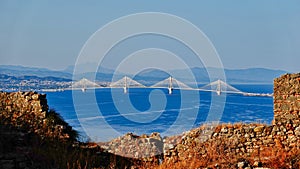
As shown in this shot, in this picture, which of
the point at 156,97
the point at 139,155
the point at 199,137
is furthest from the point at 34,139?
the point at 156,97

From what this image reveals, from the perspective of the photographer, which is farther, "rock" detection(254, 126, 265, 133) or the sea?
the sea

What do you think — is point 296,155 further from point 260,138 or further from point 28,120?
point 28,120

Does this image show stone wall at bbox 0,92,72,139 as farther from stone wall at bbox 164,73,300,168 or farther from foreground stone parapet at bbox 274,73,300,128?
foreground stone parapet at bbox 274,73,300,128

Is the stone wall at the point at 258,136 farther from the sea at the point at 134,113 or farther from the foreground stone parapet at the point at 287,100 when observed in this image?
→ the sea at the point at 134,113

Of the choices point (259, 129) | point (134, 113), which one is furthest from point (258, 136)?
point (134, 113)

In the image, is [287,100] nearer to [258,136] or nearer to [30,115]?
[258,136]

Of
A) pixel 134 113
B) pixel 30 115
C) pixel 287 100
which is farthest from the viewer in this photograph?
pixel 134 113

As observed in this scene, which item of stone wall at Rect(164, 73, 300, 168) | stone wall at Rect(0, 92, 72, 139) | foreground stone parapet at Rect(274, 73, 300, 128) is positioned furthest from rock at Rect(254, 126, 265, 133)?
stone wall at Rect(0, 92, 72, 139)

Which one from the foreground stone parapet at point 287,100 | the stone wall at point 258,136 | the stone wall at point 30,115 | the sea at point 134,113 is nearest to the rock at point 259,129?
the stone wall at point 258,136

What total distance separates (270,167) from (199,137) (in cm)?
287

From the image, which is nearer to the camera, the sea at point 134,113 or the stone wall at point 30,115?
the stone wall at point 30,115

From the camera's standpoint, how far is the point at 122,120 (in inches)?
992

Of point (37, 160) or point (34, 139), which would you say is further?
point (34, 139)

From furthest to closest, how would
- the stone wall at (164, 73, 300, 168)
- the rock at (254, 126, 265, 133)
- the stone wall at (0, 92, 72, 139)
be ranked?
the stone wall at (0, 92, 72, 139) → the rock at (254, 126, 265, 133) → the stone wall at (164, 73, 300, 168)
